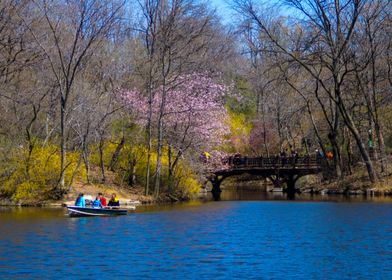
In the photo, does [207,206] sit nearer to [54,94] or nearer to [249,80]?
[54,94]

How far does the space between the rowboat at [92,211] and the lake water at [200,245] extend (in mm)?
763

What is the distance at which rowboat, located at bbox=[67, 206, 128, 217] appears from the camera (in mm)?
34656

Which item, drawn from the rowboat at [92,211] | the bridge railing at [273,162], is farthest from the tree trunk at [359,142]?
the rowboat at [92,211]

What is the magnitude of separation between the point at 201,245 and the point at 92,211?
11.1m

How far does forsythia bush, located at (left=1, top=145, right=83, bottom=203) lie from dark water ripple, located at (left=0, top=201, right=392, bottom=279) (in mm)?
5830

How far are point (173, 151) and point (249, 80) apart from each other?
27.2m

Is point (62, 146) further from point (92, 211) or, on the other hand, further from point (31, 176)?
point (92, 211)

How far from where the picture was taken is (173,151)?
49656 millimetres

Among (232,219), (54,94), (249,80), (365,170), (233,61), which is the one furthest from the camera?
(233,61)

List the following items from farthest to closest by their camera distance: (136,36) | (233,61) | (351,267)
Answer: (233,61) < (136,36) < (351,267)

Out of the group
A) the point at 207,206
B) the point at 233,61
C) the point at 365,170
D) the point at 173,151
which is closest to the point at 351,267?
the point at 207,206

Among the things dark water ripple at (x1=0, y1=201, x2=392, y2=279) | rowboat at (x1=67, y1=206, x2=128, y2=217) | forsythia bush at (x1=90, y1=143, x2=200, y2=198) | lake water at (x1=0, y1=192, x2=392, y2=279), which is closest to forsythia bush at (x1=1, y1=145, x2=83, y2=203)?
lake water at (x1=0, y1=192, x2=392, y2=279)

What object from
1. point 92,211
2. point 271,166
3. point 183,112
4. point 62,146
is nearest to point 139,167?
point 183,112

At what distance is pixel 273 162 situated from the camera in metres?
61.9
